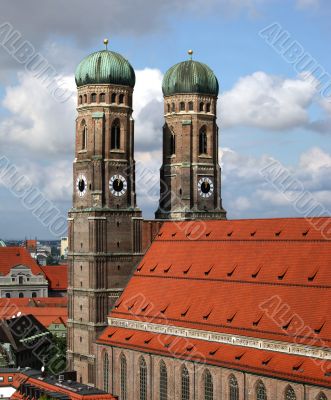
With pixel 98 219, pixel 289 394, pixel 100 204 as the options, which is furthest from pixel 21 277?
pixel 289 394

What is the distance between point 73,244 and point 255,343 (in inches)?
1186

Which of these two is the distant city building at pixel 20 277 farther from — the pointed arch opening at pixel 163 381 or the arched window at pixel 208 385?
the arched window at pixel 208 385

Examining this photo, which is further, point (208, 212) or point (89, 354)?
point (208, 212)

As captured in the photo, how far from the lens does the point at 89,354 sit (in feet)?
331

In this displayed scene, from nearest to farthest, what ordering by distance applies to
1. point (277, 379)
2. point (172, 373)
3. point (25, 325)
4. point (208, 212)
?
1. point (277, 379)
2. point (172, 373)
3. point (208, 212)
4. point (25, 325)

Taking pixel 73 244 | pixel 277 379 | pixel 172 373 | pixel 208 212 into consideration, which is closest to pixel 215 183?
pixel 208 212

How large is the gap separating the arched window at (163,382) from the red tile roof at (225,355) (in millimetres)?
1467

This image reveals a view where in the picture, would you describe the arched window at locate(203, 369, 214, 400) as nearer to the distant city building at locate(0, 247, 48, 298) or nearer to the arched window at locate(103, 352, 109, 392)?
the arched window at locate(103, 352, 109, 392)

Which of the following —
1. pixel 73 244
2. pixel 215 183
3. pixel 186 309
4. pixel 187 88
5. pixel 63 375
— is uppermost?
pixel 187 88

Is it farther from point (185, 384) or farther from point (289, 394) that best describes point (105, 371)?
point (289, 394)

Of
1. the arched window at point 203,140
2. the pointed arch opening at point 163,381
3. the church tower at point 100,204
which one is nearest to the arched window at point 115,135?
the church tower at point 100,204

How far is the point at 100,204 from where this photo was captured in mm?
100125

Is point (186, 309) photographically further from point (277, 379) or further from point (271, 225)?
point (277, 379)

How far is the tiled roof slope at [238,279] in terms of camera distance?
258ft
